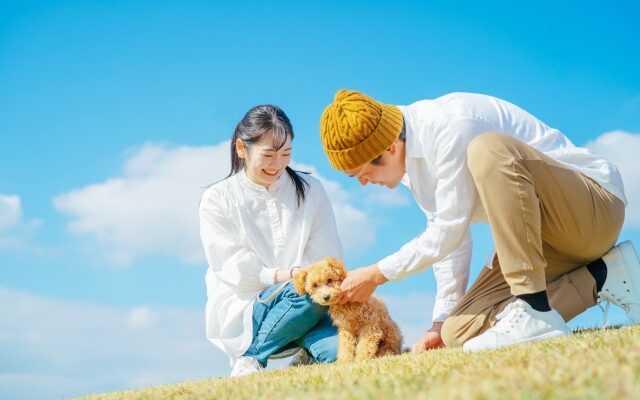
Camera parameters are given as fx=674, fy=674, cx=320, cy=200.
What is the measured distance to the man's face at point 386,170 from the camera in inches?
168

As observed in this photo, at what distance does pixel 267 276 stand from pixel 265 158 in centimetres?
94

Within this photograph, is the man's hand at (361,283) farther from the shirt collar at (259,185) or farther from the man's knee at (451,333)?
the shirt collar at (259,185)

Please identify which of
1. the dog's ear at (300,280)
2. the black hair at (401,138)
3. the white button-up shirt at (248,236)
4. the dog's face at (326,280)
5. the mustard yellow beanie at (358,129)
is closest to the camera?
the mustard yellow beanie at (358,129)

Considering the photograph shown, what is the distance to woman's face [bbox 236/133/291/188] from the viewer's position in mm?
5312

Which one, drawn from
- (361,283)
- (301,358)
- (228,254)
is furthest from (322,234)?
(361,283)

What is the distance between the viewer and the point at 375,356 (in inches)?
194

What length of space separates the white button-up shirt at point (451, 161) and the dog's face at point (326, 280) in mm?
645

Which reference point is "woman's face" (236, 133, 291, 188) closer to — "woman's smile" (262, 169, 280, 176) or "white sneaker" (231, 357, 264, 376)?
"woman's smile" (262, 169, 280, 176)

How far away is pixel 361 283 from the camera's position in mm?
4555

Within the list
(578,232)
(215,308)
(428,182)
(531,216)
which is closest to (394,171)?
(428,182)

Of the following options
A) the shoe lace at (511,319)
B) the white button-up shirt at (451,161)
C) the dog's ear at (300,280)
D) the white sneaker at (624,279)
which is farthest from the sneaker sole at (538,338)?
the dog's ear at (300,280)

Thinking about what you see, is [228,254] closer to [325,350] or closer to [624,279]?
[325,350]

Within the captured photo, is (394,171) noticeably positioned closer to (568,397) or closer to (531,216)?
(531,216)

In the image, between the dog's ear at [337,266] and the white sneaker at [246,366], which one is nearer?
the dog's ear at [337,266]
